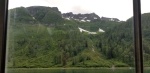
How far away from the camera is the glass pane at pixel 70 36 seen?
4.27 feet

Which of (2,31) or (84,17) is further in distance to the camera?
(84,17)

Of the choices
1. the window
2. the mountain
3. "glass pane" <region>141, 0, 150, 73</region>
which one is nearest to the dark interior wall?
the window

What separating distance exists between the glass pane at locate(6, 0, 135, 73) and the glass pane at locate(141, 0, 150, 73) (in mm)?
84

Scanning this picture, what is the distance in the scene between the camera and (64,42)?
1.32m

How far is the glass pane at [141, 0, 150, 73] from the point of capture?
128cm

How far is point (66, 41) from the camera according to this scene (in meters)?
1.32

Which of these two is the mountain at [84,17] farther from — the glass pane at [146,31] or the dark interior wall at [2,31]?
the dark interior wall at [2,31]

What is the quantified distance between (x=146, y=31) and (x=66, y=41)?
22.0 inches

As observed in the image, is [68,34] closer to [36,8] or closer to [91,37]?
[91,37]

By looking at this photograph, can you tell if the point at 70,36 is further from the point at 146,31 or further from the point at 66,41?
the point at 146,31

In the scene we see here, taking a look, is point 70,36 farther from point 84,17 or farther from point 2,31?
point 2,31

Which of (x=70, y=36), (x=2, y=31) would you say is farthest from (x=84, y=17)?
(x=2, y=31)

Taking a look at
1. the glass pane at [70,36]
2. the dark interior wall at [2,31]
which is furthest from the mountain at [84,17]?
the dark interior wall at [2,31]

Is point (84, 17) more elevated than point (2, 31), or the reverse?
point (84, 17)
